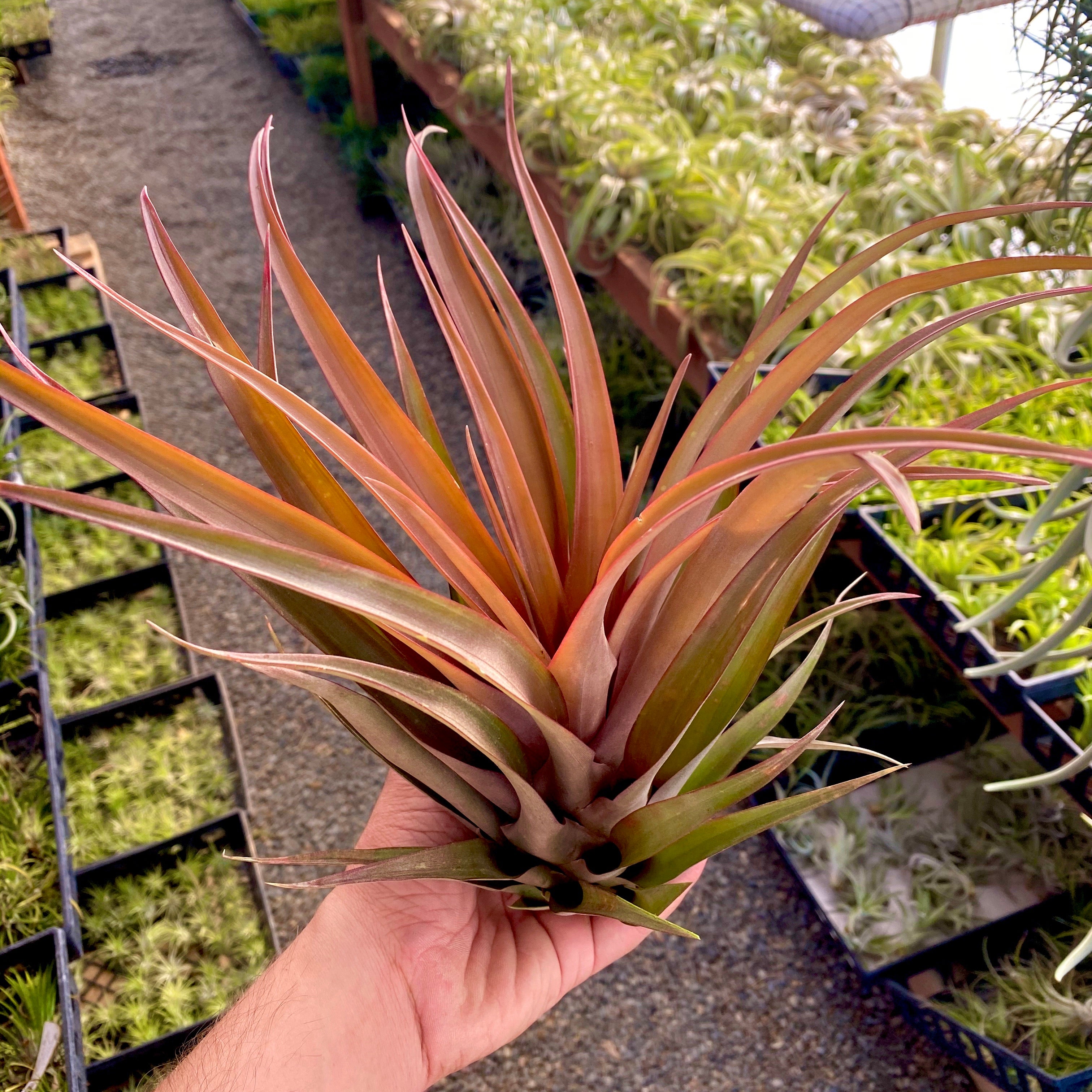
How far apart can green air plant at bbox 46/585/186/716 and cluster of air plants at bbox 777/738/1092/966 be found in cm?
106

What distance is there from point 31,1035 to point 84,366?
59.3 inches

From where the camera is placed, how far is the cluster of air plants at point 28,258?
7.41ft

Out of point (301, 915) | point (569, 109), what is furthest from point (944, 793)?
point (569, 109)

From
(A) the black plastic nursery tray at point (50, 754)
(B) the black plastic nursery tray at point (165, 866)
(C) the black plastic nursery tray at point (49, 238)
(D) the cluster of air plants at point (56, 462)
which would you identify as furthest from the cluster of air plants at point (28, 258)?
(B) the black plastic nursery tray at point (165, 866)

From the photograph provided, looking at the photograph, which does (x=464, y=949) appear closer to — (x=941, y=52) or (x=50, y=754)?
(x=50, y=754)

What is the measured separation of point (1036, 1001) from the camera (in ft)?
3.52

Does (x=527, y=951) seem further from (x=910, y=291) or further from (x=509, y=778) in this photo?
(x=910, y=291)

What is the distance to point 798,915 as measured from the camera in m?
1.34

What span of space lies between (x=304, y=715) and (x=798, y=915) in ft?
3.00

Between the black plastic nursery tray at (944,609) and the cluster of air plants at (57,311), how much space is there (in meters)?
1.84

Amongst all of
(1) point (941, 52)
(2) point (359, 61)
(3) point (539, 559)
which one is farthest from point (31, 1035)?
(2) point (359, 61)

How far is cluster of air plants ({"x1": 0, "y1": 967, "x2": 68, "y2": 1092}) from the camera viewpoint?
0.96 meters

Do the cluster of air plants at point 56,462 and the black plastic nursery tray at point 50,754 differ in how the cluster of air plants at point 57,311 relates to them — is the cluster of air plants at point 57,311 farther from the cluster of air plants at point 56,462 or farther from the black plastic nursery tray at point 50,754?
the black plastic nursery tray at point 50,754

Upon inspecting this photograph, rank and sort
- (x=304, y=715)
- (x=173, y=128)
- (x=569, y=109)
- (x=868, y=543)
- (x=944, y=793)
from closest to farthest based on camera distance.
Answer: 1. (x=868, y=543)
2. (x=944, y=793)
3. (x=304, y=715)
4. (x=569, y=109)
5. (x=173, y=128)
